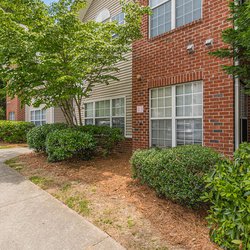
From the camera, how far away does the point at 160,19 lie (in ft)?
22.0

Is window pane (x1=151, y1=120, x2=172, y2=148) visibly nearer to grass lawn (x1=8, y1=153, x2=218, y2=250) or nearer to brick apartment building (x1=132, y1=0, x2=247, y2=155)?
brick apartment building (x1=132, y1=0, x2=247, y2=155)

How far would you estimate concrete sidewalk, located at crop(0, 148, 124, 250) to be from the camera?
279 cm

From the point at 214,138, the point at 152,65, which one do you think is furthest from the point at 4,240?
the point at 152,65

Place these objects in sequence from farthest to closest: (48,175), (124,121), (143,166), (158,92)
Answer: (124,121)
(158,92)
(48,175)
(143,166)

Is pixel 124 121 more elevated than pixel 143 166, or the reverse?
pixel 124 121

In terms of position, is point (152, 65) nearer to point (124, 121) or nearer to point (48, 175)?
point (124, 121)

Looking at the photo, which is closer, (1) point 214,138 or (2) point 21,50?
(1) point 214,138

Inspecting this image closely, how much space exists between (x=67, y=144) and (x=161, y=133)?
2.86 m

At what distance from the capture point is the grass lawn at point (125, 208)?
286cm

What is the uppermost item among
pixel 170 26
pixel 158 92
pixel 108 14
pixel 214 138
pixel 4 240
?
pixel 108 14

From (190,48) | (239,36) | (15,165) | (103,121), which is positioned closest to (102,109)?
(103,121)

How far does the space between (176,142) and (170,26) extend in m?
3.43

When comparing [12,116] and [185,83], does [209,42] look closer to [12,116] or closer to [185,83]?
[185,83]

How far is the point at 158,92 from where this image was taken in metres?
6.73
